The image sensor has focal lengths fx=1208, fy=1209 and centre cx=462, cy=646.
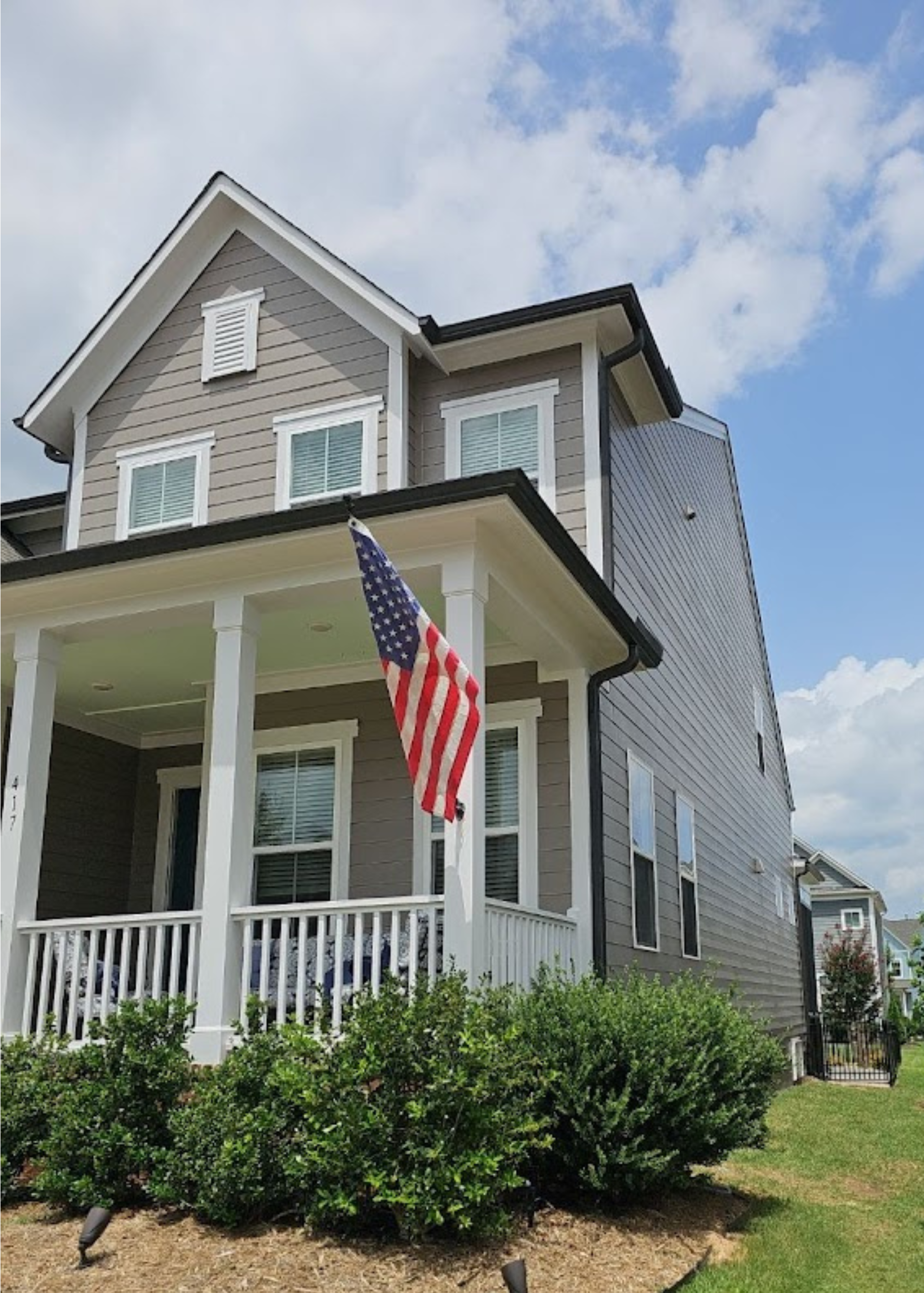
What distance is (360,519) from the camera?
7.62 metres

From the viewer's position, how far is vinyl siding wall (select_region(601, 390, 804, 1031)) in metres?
11.0

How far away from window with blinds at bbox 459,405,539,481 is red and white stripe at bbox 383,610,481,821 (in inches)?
Answer: 168

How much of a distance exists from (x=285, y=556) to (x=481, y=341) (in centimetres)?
389

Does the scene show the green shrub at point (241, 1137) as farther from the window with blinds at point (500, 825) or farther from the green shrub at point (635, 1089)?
the window with blinds at point (500, 825)

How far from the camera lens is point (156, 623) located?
8828 mm

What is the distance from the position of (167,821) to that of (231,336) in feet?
16.0

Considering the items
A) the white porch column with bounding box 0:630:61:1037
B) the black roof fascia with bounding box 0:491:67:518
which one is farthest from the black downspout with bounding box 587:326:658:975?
the black roof fascia with bounding box 0:491:67:518

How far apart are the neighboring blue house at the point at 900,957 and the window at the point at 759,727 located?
29.3m

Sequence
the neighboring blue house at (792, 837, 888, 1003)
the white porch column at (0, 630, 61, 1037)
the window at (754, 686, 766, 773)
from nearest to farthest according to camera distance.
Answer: the white porch column at (0, 630, 61, 1037)
the window at (754, 686, 766, 773)
the neighboring blue house at (792, 837, 888, 1003)

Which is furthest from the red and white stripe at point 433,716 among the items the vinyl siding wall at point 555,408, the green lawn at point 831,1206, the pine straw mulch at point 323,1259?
the vinyl siding wall at point 555,408

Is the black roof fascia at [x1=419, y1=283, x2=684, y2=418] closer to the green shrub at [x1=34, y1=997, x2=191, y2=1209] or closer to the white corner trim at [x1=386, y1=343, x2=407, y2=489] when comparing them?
the white corner trim at [x1=386, y1=343, x2=407, y2=489]

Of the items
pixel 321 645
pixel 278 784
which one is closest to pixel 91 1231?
pixel 321 645

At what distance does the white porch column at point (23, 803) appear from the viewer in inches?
324

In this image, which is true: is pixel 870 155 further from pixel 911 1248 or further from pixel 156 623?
pixel 911 1248
